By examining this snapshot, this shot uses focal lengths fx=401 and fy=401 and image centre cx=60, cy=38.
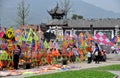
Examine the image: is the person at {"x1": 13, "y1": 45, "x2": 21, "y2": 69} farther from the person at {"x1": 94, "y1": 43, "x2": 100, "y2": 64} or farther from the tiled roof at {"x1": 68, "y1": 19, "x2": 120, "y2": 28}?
the tiled roof at {"x1": 68, "y1": 19, "x2": 120, "y2": 28}

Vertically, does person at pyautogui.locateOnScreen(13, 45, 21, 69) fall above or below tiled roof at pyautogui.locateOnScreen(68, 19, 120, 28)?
below

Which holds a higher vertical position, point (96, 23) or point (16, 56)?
point (96, 23)

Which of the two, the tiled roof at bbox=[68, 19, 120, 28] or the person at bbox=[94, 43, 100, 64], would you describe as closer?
the person at bbox=[94, 43, 100, 64]

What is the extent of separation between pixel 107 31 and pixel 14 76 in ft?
199

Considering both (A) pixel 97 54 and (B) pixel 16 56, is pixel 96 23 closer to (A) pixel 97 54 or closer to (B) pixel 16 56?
(A) pixel 97 54

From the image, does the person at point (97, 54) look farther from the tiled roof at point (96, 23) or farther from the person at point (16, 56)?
the tiled roof at point (96, 23)

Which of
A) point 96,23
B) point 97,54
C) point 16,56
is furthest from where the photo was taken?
point 96,23

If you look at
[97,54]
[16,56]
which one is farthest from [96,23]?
[16,56]

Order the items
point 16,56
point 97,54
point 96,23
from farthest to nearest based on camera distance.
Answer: point 96,23
point 97,54
point 16,56

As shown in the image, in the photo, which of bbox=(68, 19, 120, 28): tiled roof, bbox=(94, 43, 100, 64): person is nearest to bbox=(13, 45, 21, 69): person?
bbox=(94, 43, 100, 64): person

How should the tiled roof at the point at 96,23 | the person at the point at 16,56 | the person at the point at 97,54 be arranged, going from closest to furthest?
Result: the person at the point at 16,56, the person at the point at 97,54, the tiled roof at the point at 96,23

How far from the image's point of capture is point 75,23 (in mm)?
87188

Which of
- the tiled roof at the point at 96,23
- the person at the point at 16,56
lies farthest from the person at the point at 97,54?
the tiled roof at the point at 96,23

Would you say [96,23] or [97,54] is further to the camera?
[96,23]
